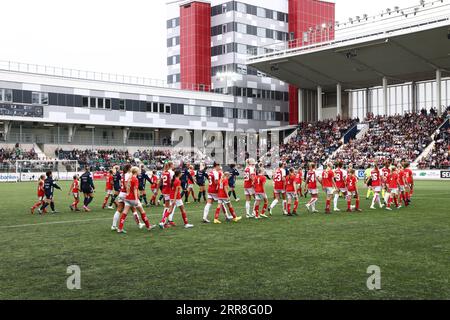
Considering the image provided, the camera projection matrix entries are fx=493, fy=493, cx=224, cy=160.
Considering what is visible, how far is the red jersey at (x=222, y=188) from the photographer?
16.7 m

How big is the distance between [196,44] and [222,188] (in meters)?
66.6

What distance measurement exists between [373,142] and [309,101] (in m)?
19.8

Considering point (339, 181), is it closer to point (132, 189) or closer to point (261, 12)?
point (132, 189)

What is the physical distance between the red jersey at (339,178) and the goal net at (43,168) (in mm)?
39932

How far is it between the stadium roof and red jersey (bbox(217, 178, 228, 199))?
131 feet

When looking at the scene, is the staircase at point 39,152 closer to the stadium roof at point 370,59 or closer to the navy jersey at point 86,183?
the stadium roof at point 370,59

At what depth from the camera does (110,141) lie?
67.2 meters

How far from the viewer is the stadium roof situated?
51.3m

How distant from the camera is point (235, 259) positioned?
1051 cm

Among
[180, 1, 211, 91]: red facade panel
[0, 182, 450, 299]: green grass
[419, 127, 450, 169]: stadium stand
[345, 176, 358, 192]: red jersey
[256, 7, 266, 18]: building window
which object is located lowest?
[0, 182, 450, 299]: green grass

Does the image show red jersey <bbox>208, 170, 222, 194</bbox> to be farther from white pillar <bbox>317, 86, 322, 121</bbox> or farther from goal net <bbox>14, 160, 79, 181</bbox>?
white pillar <bbox>317, 86, 322, 121</bbox>

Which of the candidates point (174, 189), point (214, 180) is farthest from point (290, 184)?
point (174, 189)

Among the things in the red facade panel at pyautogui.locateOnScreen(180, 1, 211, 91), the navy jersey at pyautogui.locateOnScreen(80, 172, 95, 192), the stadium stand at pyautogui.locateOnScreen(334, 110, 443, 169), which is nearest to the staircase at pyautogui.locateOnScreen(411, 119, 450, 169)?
the stadium stand at pyautogui.locateOnScreen(334, 110, 443, 169)

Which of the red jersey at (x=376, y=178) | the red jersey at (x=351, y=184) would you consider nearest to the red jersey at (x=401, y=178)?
the red jersey at (x=376, y=178)
